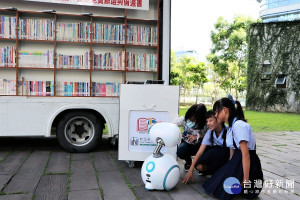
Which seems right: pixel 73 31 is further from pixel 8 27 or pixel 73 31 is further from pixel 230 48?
pixel 230 48

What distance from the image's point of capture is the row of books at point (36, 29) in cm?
459

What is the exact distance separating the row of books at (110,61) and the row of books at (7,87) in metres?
1.28

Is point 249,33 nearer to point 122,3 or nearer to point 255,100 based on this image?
point 255,100

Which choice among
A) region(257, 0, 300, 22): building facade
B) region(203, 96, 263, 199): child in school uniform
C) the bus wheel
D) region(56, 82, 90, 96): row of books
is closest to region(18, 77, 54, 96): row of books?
region(56, 82, 90, 96): row of books

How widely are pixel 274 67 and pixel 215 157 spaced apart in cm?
1574

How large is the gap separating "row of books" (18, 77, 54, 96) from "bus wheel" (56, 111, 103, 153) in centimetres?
52

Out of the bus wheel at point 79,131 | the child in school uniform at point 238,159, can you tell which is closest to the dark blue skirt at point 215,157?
the child in school uniform at point 238,159

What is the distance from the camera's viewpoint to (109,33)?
15.7 ft

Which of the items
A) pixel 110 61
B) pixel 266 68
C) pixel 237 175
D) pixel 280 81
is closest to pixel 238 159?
pixel 237 175

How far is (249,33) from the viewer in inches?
725

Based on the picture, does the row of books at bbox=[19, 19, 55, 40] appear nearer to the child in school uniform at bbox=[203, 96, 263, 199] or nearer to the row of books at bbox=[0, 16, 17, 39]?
the row of books at bbox=[0, 16, 17, 39]

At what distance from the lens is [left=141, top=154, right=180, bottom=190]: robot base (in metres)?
2.89

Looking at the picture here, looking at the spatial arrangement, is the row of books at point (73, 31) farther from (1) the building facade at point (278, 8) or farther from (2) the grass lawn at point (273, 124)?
(1) the building facade at point (278, 8)

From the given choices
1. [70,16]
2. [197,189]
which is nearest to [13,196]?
[197,189]
